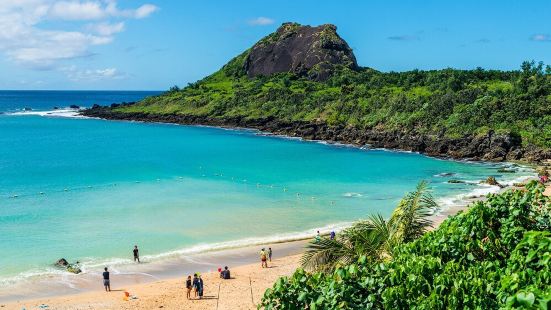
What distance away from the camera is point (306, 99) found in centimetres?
10419

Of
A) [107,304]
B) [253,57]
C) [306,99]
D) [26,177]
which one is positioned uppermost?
[253,57]

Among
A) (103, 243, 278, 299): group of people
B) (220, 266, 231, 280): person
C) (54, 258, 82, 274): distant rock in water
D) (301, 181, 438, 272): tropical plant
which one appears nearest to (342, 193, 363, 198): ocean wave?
(103, 243, 278, 299): group of people

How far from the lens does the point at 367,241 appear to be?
49.6ft

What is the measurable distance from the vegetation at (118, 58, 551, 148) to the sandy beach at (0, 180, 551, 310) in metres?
48.1

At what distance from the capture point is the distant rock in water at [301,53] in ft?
431

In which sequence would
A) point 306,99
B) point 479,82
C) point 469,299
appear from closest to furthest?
point 469,299
point 479,82
point 306,99

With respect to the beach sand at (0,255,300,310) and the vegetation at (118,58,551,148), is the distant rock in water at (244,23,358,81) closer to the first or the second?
the vegetation at (118,58,551,148)

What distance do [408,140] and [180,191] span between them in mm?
38875

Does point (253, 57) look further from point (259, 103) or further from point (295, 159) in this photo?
point (295, 159)

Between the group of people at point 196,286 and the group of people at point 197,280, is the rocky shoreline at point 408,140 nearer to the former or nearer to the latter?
the group of people at point 197,280

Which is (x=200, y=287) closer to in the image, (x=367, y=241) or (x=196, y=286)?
(x=196, y=286)

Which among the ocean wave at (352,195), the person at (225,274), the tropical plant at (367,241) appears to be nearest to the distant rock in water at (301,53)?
the ocean wave at (352,195)

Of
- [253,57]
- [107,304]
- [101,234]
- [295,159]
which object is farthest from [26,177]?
[253,57]

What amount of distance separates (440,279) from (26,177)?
5471 centimetres
